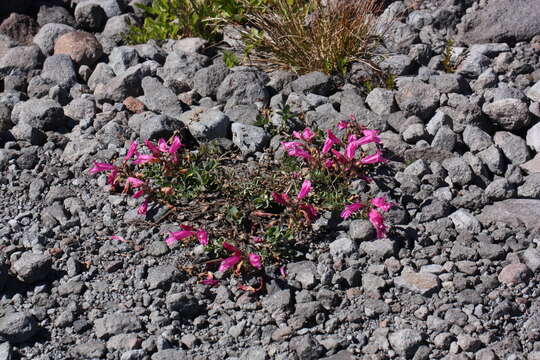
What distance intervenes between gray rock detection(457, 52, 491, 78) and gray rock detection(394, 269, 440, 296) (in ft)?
6.38

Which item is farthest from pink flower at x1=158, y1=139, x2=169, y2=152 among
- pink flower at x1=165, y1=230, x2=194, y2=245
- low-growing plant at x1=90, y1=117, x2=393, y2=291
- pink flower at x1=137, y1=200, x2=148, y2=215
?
pink flower at x1=165, y1=230, x2=194, y2=245

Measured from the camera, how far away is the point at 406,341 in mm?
3400

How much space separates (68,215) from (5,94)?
1436 mm

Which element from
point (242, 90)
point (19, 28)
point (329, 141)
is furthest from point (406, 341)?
point (19, 28)

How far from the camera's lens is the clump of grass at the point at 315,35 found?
5.26 metres

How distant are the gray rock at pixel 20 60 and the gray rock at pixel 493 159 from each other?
126 inches

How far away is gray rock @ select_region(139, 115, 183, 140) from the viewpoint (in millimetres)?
4664

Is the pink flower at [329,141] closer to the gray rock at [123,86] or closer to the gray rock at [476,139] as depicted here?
the gray rock at [476,139]

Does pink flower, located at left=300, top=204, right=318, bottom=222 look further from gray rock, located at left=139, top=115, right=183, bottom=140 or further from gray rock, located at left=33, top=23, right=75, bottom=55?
gray rock, located at left=33, top=23, right=75, bottom=55

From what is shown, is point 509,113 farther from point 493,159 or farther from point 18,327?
point 18,327

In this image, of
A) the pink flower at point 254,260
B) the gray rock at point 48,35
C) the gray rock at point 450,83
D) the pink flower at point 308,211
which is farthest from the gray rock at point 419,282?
the gray rock at point 48,35

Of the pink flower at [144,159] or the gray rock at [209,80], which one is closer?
the pink flower at [144,159]

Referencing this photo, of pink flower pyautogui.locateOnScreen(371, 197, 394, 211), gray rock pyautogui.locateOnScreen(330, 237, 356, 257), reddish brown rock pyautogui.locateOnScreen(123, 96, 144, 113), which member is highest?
pink flower pyautogui.locateOnScreen(371, 197, 394, 211)

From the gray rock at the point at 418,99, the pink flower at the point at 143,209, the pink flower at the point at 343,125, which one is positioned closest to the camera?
the pink flower at the point at 143,209
